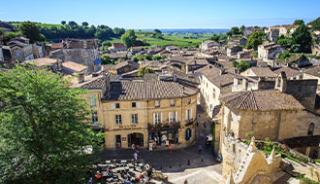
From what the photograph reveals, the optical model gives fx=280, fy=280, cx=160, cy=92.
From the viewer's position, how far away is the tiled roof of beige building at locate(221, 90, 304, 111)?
96.8 feet

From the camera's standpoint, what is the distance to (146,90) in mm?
38812

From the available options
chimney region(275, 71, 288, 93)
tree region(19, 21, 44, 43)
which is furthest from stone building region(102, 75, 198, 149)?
tree region(19, 21, 44, 43)

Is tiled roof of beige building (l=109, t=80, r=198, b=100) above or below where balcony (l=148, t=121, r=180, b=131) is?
above

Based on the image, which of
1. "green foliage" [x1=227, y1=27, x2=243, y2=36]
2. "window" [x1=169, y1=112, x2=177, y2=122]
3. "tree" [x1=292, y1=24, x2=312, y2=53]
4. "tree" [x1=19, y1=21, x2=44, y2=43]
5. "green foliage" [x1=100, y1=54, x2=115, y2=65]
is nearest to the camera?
"window" [x1=169, y1=112, x2=177, y2=122]

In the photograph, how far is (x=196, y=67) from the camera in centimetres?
7500

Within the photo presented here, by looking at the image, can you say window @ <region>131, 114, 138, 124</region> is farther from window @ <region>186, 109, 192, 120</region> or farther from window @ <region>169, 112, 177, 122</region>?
window @ <region>186, 109, 192, 120</region>

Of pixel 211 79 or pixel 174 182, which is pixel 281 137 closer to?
pixel 174 182

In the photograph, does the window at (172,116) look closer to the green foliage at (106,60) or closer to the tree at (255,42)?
the green foliage at (106,60)

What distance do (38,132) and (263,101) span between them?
22.5 m

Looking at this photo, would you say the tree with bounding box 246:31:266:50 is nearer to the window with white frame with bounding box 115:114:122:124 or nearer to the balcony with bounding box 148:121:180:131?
the balcony with bounding box 148:121:180:131

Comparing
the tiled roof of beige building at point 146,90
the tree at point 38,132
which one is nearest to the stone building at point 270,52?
the tiled roof of beige building at point 146,90

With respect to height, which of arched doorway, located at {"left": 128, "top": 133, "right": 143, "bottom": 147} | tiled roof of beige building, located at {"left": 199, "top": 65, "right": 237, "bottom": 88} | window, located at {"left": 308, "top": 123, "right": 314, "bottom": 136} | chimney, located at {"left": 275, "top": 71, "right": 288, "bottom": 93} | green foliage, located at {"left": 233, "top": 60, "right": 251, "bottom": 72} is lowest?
arched doorway, located at {"left": 128, "top": 133, "right": 143, "bottom": 147}

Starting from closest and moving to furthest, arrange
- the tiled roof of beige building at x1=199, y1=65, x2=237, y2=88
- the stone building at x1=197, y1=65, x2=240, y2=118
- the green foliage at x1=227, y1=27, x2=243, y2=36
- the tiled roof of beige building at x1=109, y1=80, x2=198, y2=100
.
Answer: the tiled roof of beige building at x1=109, y1=80, x2=198, y2=100 < the stone building at x1=197, y1=65, x2=240, y2=118 < the tiled roof of beige building at x1=199, y1=65, x2=237, y2=88 < the green foliage at x1=227, y1=27, x2=243, y2=36

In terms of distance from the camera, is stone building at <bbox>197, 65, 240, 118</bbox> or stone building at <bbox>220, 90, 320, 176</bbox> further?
stone building at <bbox>197, 65, 240, 118</bbox>
